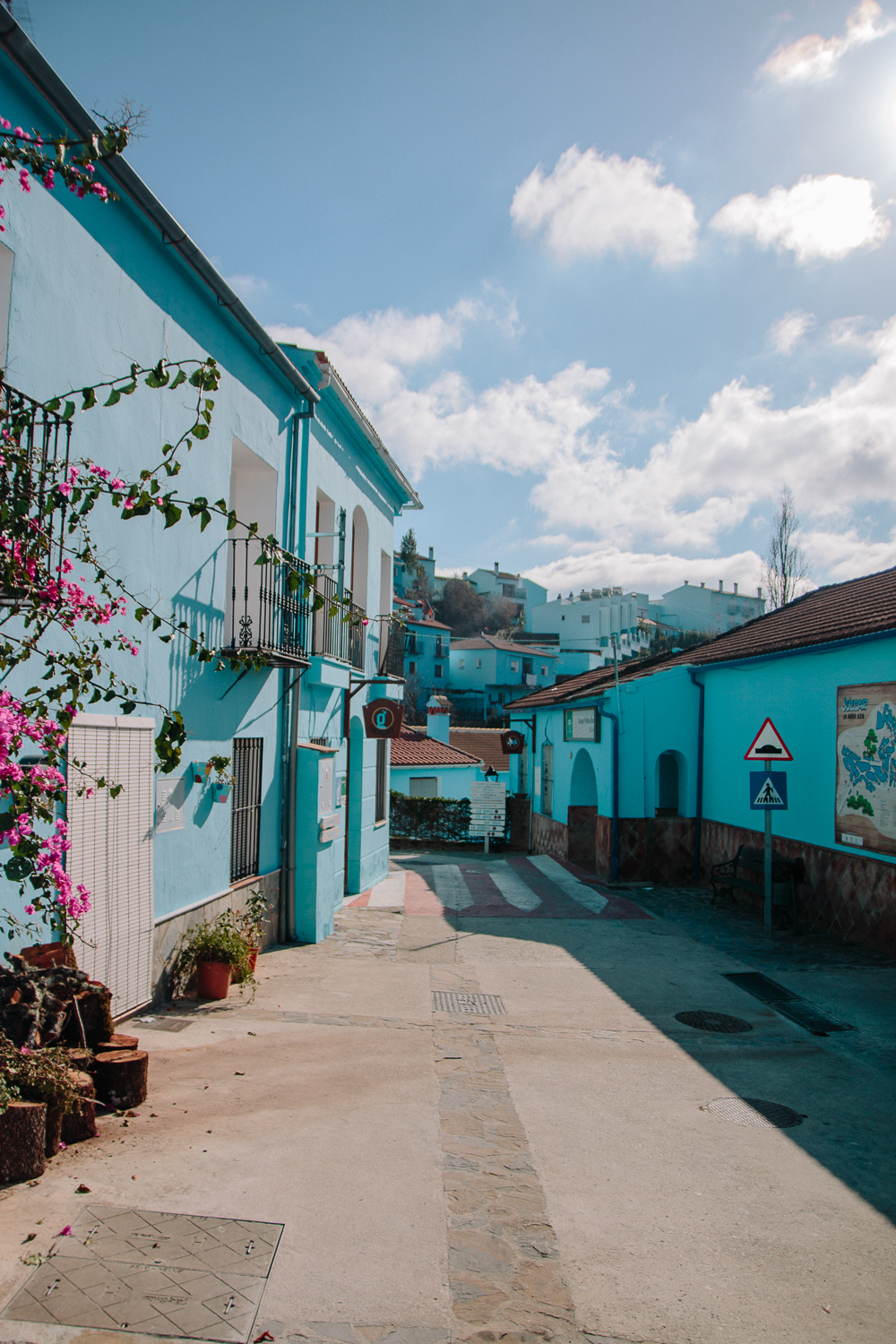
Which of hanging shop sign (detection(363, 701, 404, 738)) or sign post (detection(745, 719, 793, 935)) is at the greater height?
hanging shop sign (detection(363, 701, 404, 738))

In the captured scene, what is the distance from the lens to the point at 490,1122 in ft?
18.0

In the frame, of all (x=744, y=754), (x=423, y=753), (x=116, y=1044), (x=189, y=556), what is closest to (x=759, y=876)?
(x=744, y=754)

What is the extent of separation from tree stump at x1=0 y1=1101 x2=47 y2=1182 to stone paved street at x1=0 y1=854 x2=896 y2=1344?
4.0 inches

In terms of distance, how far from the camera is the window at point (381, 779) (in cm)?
1630

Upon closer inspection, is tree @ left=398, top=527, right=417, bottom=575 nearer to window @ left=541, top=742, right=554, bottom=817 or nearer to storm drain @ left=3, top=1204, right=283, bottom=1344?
window @ left=541, top=742, right=554, bottom=817

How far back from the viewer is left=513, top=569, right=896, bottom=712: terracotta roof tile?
11.8 meters

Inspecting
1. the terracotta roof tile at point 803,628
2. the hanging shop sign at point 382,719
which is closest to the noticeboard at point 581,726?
the terracotta roof tile at point 803,628

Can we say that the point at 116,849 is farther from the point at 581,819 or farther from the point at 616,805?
the point at 581,819

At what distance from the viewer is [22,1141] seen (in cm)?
417

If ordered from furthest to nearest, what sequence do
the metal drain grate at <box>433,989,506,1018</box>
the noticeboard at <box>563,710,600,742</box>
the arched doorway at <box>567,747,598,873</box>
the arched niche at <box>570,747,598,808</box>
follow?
1. the arched niche at <box>570,747,598,808</box>
2. the arched doorway at <box>567,747,598,873</box>
3. the noticeboard at <box>563,710,600,742</box>
4. the metal drain grate at <box>433,989,506,1018</box>

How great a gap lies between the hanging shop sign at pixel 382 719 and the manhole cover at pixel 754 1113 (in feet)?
29.5

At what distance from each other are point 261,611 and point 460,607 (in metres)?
73.8

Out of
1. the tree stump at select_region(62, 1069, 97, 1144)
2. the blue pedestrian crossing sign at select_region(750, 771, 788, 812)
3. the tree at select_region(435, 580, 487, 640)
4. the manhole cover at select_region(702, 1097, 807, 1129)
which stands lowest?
the manhole cover at select_region(702, 1097, 807, 1129)

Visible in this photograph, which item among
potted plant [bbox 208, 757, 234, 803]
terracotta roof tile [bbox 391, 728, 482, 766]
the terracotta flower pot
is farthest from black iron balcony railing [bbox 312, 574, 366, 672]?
terracotta roof tile [bbox 391, 728, 482, 766]
